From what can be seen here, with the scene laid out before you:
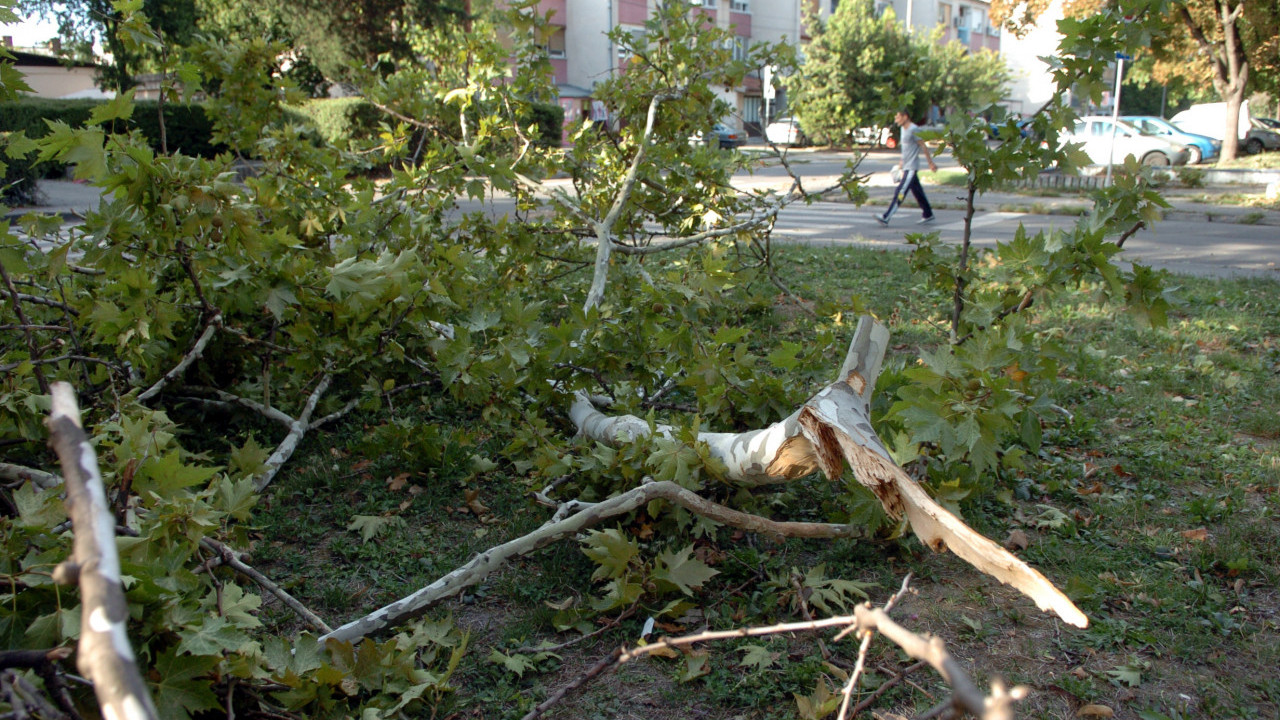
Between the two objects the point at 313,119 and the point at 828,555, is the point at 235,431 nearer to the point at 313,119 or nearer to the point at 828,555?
the point at 828,555

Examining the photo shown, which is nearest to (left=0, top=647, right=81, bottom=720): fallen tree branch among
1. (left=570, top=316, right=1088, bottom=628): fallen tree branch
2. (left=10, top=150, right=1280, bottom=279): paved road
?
→ (left=570, top=316, right=1088, bottom=628): fallen tree branch

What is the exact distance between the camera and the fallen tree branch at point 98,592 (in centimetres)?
80

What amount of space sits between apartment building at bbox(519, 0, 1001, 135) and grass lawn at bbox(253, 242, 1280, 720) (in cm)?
2720

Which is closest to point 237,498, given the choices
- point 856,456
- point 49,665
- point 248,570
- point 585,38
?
point 248,570

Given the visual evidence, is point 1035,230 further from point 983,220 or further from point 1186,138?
point 1186,138

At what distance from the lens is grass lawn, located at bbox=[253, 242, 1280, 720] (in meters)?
2.33

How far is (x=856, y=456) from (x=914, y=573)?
2.58 ft

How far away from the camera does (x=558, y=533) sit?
267 cm

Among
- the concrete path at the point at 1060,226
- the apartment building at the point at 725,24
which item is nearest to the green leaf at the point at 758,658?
the concrete path at the point at 1060,226

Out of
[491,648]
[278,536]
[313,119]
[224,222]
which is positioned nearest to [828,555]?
[491,648]

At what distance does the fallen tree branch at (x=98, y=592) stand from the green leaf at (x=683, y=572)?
1910 millimetres

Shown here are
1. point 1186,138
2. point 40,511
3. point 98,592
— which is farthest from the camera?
point 1186,138

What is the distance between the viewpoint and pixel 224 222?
3006 mm

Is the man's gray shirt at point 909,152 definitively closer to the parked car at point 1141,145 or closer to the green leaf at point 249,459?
the green leaf at point 249,459
